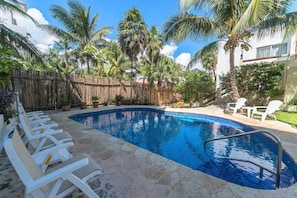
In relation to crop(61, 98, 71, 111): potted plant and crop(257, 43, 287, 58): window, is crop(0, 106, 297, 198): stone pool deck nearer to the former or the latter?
crop(61, 98, 71, 111): potted plant

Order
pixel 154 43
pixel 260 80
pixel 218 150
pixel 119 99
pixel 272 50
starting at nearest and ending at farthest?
pixel 218 150 → pixel 260 80 → pixel 119 99 → pixel 154 43 → pixel 272 50

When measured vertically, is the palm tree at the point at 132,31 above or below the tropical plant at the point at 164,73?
above

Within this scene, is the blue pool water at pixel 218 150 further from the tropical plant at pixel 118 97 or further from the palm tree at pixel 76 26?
the palm tree at pixel 76 26

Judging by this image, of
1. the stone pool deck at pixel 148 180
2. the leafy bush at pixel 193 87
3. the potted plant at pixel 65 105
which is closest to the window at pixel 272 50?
the leafy bush at pixel 193 87

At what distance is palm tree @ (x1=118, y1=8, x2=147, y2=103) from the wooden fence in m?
3.04

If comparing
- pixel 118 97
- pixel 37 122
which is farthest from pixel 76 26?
pixel 37 122

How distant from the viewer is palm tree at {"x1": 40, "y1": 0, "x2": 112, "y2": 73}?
38.3 feet

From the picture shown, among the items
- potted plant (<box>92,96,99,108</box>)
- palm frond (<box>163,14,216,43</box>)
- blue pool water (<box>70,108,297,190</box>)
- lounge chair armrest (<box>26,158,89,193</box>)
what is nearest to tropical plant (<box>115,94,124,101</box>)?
potted plant (<box>92,96,99,108</box>)

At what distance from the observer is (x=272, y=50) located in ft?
47.1

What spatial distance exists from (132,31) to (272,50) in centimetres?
1307

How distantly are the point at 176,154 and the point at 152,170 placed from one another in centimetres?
167

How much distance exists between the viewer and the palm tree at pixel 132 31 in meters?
12.2

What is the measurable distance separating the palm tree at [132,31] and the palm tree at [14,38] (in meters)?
6.41

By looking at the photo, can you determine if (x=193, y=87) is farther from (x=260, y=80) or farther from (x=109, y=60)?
(x=109, y=60)
